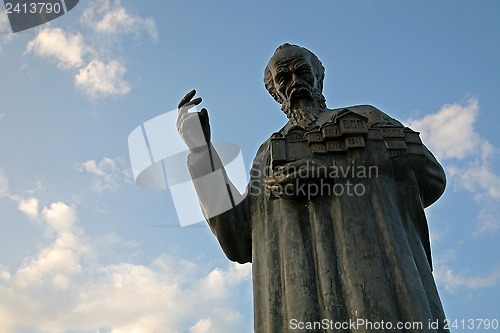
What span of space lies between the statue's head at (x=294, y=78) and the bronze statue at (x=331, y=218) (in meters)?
0.02

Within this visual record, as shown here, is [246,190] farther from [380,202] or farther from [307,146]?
[380,202]

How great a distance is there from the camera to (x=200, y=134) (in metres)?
6.17

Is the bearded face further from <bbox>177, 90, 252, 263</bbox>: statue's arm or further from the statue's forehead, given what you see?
<bbox>177, 90, 252, 263</bbox>: statue's arm

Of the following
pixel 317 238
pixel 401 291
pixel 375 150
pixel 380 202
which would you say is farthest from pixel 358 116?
pixel 401 291

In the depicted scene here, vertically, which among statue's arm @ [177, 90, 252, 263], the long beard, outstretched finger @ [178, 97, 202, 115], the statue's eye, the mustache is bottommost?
statue's arm @ [177, 90, 252, 263]

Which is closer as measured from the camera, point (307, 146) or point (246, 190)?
point (307, 146)

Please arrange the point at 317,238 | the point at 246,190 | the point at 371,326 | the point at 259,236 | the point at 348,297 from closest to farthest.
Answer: the point at 371,326 → the point at 348,297 → the point at 317,238 → the point at 259,236 → the point at 246,190

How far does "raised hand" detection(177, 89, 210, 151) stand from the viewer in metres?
6.10

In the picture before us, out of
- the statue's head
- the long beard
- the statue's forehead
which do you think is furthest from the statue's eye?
the long beard

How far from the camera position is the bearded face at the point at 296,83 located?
22.3 feet

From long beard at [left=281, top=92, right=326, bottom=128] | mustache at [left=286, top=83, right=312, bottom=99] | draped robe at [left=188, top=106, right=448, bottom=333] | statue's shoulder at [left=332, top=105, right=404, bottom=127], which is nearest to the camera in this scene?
draped robe at [left=188, top=106, right=448, bottom=333]

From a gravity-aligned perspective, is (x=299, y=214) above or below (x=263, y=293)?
above

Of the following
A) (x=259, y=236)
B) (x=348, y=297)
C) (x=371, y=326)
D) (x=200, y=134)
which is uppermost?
(x=200, y=134)

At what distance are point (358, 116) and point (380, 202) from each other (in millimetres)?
882
